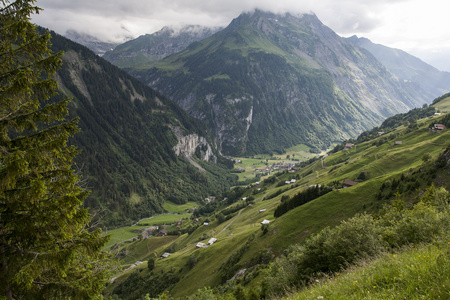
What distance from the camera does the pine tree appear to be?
40.8 ft

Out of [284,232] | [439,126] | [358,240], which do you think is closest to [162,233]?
[284,232]

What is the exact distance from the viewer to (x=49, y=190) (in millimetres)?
14031

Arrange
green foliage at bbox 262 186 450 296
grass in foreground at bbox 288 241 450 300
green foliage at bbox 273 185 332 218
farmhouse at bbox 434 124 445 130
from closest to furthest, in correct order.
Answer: grass in foreground at bbox 288 241 450 300, green foliage at bbox 262 186 450 296, green foliage at bbox 273 185 332 218, farmhouse at bbox 434 124 445 130

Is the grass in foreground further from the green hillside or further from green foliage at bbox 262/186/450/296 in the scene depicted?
the green hillside

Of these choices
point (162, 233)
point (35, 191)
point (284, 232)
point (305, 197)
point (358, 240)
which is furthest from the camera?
point (162, 233)

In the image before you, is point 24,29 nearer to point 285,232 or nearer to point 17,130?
point 17,130

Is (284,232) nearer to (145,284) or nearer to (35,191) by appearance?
(35,191)

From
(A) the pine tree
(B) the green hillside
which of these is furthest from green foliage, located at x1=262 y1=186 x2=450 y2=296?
(A) the pine tree

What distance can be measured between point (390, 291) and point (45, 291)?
1744 centimetres

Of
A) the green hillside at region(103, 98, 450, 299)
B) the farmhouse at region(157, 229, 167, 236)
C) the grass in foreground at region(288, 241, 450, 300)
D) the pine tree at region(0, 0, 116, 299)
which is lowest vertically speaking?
the farmhouse at region(157, 229, 167, 236)

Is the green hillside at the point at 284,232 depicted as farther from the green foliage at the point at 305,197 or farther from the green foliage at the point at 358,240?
the green foliage at the point at 358,240

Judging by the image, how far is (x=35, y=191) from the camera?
12.2 metres

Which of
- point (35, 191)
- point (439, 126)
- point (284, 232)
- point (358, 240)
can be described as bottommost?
point (284, 232)

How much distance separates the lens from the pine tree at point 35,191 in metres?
12.4
